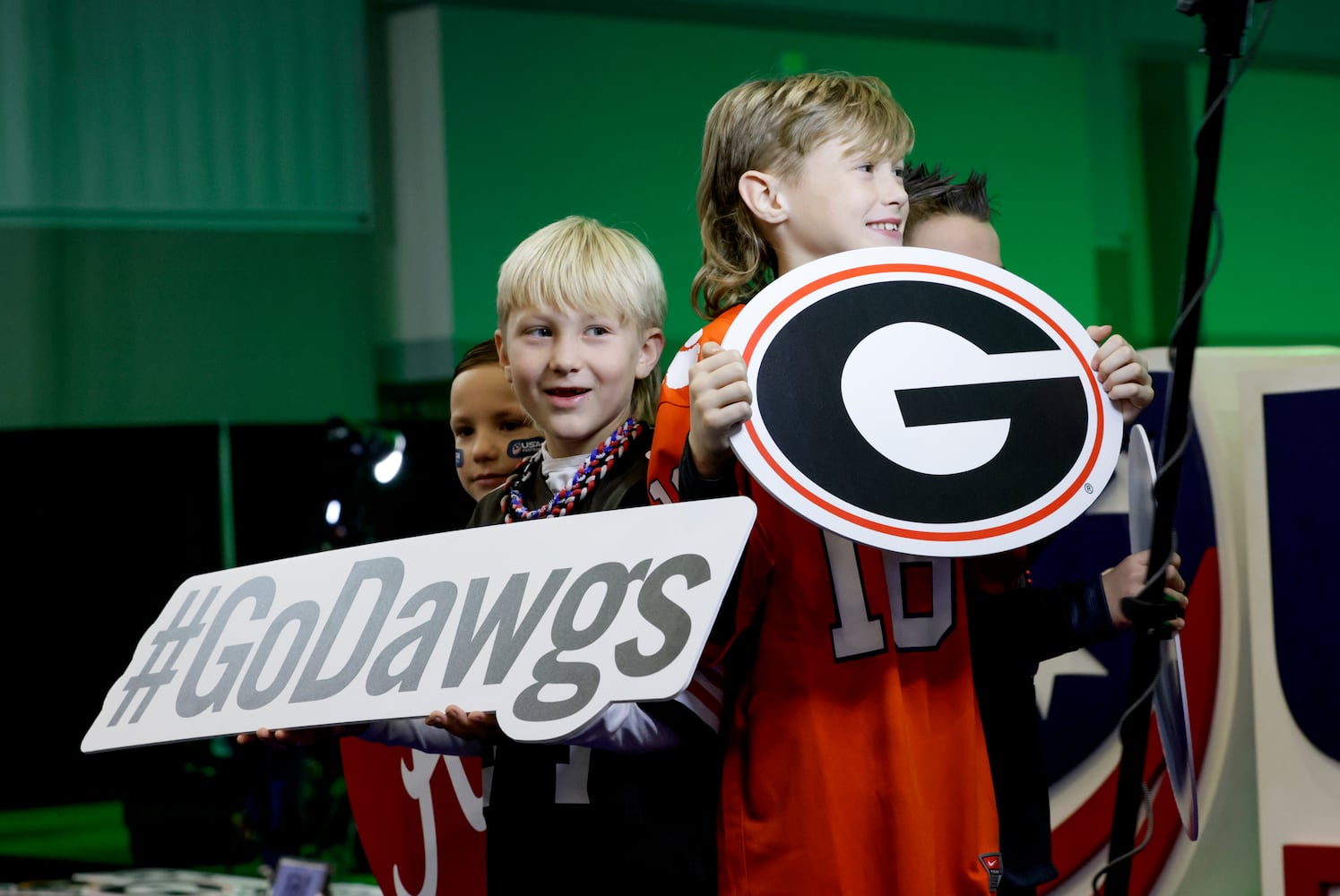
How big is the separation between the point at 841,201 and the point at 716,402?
27 centimetres

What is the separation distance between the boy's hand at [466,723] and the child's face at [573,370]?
318 mm

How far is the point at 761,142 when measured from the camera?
1.12 metres

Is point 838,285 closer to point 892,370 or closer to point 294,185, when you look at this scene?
point 892,370

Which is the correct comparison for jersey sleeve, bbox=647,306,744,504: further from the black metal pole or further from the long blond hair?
the black metal pole

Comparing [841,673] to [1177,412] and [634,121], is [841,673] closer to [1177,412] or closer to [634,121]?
[1177,412]

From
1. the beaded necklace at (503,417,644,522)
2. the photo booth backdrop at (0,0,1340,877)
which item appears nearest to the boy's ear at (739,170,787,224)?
the beaded necklace at (503,417,644,522)

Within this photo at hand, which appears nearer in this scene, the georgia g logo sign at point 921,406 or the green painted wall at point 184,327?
the georgia g logo sign at point 921,406

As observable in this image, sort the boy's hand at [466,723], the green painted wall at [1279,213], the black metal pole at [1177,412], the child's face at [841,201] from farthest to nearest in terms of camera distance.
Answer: the green painted wall at [1279,213] → the child's face at [841,201] → the boy's hand at [466,723] → the black metal pole at [1177,412]

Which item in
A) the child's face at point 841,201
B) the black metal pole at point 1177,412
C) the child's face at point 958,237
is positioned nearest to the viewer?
the black metal pole at point 1177,412

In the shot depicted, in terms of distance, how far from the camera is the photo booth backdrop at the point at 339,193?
4082 mm

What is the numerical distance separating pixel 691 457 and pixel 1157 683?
389mm

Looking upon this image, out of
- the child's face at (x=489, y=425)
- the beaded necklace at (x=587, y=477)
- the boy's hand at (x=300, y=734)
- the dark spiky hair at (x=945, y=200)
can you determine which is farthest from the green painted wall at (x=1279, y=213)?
the boy's hand at (x=300, y=734)

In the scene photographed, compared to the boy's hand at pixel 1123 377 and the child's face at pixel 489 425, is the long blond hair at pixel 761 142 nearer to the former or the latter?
the boy's hand at pixel 1123 377

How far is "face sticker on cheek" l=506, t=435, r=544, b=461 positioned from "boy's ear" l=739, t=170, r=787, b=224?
1.80 feet
